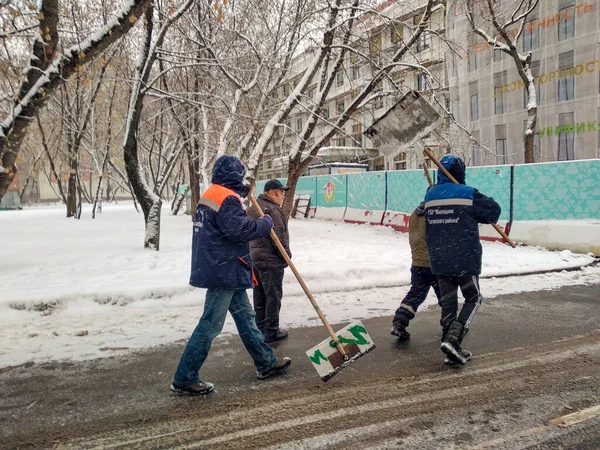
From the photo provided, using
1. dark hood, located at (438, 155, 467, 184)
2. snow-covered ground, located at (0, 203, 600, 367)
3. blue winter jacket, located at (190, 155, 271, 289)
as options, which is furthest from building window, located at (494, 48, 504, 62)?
blue winter jacket, located at (190, 155, 271, 289)

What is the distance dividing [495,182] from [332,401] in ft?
33.5

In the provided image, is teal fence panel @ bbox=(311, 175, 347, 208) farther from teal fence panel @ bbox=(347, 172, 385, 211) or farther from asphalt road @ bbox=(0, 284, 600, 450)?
asphalt road @ bbox=(0, 284, 600, 450)

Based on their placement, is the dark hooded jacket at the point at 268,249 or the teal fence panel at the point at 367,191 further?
the teal fence panel at the point at 367,191

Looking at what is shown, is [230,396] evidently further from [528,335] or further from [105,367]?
[528,335]

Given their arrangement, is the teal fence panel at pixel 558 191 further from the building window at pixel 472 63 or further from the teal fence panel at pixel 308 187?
the building window at pixel 472 63

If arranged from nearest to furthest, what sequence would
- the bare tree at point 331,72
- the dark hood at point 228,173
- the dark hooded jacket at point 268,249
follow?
the dark hood at point 228,173, the dark hooded jacket at point 268,249, the bare tree at point 331,72

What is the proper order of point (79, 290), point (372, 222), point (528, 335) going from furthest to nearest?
point (372, 222)
point (79, 290)
point (528, 335)

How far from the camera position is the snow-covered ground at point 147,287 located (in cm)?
514

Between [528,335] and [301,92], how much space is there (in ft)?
25.5

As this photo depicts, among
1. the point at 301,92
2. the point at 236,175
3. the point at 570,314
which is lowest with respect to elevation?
the point at 570,314

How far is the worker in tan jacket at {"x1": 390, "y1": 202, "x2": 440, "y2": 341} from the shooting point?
4.81 meters

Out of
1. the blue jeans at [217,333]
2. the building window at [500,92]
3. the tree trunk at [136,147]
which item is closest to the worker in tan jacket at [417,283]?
the blue jeans at [217,333]

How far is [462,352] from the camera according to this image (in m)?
4.11

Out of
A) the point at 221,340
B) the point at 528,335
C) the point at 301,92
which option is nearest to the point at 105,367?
the point at 221,340
